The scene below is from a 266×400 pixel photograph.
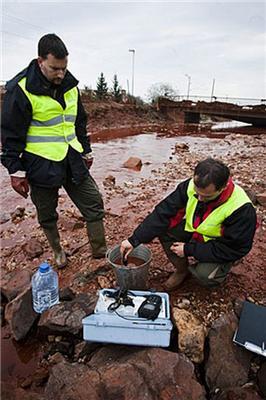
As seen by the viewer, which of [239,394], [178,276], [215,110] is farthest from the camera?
[215,110]

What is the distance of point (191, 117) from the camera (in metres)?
26.1

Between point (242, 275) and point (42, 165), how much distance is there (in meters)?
2.10

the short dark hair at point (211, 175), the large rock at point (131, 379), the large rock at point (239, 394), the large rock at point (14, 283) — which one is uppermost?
the short dark hair at point (211, 175)

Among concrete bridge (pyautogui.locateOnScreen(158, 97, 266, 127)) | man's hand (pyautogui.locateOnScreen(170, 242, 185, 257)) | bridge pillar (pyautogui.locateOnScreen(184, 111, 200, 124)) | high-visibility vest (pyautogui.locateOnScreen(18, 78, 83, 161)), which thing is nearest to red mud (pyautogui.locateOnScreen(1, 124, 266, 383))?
man's hand (pyautogui.locateOnScreen(170, 242, 185, 257))

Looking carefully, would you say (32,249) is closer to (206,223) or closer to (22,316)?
(22,316)

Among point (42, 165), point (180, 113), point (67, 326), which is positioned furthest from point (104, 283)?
point (180, 113)

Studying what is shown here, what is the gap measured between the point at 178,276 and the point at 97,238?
921 millimetres

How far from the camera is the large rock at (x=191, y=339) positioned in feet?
7.02

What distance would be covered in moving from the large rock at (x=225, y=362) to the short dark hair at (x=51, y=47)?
7.52 ft

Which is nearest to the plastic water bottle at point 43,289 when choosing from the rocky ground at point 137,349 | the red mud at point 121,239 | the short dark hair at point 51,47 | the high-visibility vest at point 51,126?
the rocky ground at point 137,349

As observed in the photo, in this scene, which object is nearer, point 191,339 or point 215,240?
point 191,339

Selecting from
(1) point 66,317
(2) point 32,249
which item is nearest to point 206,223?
(1) point 66,317

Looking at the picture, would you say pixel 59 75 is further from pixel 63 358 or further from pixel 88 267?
pixel 63 358

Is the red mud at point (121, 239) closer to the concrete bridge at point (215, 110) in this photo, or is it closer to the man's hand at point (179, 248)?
the man's hand at point (179, 248)
